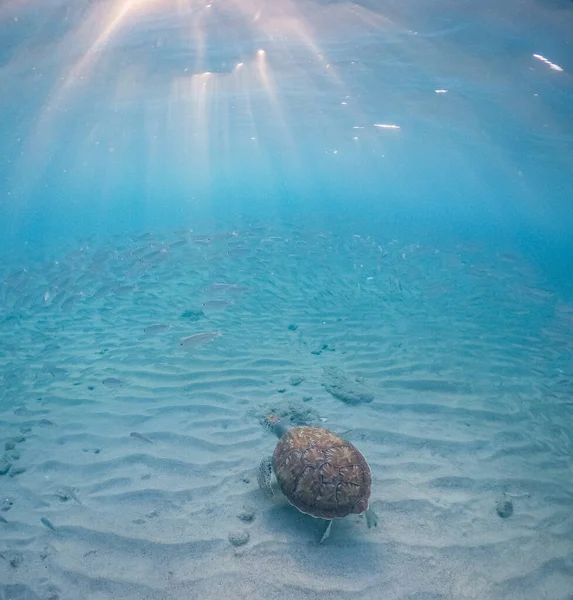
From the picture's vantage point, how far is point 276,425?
19.9ft

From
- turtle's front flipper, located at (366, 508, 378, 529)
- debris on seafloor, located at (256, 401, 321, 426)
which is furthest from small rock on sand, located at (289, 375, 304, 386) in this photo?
turtle's front flipper, located at (366, 508, 378, 529)

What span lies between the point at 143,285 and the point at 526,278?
17.3 meters

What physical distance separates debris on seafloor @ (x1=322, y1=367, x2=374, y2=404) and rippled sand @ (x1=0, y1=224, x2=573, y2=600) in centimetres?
12

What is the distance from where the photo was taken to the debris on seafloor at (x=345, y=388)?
7055 millimetres

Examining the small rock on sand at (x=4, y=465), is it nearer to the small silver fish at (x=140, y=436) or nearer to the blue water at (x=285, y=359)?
the blue water at (x=285, y=359)

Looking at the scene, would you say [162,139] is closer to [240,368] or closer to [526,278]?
[526,278]

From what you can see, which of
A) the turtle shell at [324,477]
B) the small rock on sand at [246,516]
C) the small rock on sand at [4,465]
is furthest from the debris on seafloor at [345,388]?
the small rock on sand at [4,465]

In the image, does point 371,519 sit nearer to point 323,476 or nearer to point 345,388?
point 323,476

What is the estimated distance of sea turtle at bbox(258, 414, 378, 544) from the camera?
3.91m

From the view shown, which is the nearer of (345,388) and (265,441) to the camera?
(265,441)

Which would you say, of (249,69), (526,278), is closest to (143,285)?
(249,69)

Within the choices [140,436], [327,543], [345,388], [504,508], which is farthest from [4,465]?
[504,508]

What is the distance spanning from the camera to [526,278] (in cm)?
1819

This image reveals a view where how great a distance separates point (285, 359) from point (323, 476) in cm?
481
